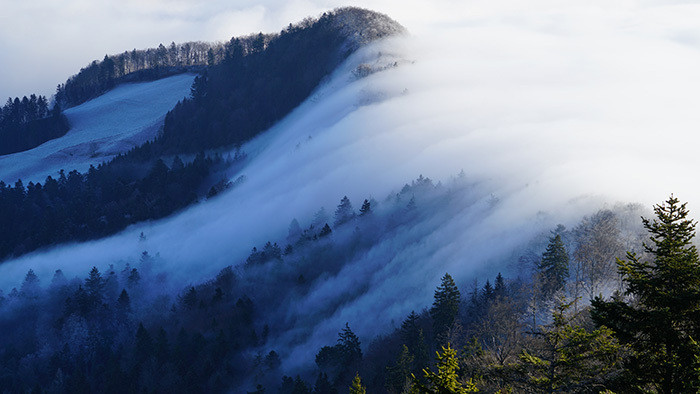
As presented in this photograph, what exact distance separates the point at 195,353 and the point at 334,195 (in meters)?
62.3

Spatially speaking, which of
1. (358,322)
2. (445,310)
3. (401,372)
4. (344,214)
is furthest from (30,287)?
(401,372)

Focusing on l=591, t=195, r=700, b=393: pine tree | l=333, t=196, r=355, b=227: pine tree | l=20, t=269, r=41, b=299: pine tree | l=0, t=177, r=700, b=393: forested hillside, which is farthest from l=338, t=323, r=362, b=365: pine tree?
l=20, t=269, r=41, b=299: pine tree

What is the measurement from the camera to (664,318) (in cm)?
2052

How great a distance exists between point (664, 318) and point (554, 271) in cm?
5306

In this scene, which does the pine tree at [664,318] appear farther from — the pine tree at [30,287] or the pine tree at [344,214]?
the pine tree at [30,287]

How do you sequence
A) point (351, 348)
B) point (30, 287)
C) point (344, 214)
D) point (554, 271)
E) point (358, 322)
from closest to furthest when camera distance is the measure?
point (554, 271) → point (351, 348) → point (358, 322) → point (344, 214) → point (30, 287)

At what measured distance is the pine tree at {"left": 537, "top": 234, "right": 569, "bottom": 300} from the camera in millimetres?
70688

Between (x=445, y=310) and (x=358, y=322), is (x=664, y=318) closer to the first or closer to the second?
(x=445, y=310)

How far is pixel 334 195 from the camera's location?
152625 millimetres

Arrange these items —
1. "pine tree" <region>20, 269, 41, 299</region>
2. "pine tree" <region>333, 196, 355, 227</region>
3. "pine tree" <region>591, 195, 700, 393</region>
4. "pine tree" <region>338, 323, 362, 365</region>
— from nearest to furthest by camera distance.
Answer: "pine tree" <region>591, 195, 700, 393</region>
"pine tree" <region>338, 323, 362, 365</region>
"pine tree" <region>333, 196, 355, 227</region>
"pine tree" <region>20, 269, 41, 299</region>

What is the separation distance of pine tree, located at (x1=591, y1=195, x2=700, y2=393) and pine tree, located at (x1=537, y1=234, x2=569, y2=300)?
50.0 metres

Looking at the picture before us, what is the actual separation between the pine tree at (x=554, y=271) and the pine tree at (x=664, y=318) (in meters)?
50.0

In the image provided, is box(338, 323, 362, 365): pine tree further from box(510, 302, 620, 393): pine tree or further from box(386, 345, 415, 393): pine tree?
box(510, 302, 620, 393): pine tree

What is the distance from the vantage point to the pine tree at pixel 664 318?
66.8 ft
